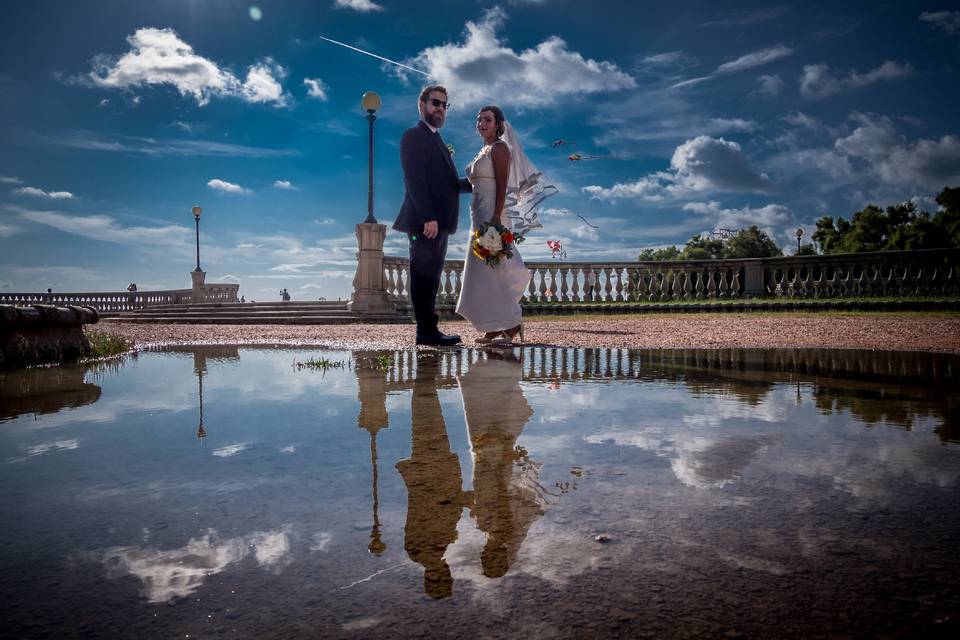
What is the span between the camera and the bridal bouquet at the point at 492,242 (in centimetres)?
761

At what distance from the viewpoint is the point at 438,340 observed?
8.04m

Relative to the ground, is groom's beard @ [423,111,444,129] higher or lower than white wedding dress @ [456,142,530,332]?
higher

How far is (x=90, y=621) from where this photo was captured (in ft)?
3.97

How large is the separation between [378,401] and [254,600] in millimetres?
2475

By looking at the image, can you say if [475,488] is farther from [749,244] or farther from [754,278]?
[749,244]

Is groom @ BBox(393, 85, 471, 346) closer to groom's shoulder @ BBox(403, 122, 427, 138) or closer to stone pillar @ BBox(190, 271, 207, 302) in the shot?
groom's shoulder @ BBox(403, 122, 427, 138)

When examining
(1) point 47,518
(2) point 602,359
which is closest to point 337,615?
(1) point 47,518

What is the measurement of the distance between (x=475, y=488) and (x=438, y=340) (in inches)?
238

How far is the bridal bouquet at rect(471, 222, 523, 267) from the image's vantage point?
→ 761 cm

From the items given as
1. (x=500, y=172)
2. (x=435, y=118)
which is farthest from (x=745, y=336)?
(x=435, y=118)

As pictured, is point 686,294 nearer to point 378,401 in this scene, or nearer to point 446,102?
point 446,102

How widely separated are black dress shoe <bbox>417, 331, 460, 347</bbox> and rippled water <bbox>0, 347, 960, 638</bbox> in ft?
13.9

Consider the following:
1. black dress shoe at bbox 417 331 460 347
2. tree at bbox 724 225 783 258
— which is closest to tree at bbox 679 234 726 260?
tree at bbox 724 225 783 258

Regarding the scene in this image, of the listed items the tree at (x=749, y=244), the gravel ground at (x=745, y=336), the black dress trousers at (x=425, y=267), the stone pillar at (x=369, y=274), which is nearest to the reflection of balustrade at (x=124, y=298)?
the stone pillar at (x=369, y=274)
